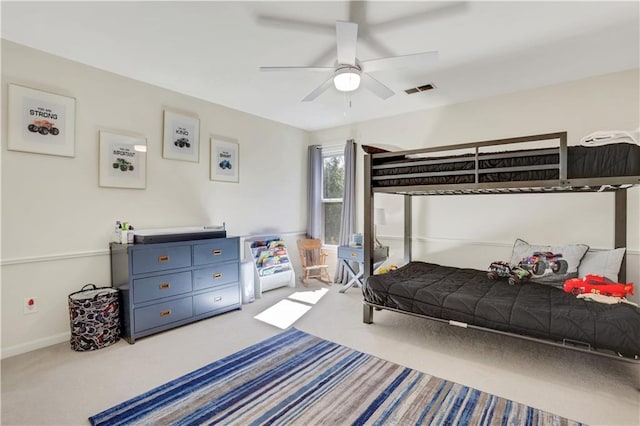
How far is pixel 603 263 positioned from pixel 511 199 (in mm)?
1103

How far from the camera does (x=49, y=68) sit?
279cm

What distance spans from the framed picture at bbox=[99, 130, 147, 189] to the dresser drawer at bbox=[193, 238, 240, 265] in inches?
37.3

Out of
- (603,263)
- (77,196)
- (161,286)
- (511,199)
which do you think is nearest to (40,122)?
(77,196)

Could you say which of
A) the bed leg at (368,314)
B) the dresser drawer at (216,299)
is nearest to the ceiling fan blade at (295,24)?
the bed leg at (368,314)

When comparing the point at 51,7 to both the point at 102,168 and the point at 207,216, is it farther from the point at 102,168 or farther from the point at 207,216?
the point at 207,216

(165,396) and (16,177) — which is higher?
(16,177)

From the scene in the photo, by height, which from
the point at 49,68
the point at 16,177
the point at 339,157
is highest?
the point at 49,68

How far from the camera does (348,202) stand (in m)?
5.03

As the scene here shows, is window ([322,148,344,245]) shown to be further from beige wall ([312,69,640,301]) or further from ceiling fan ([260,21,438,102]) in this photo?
ceiling fan ([260,21,438,102])

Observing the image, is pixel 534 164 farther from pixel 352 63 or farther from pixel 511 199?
A: pixel 352 63

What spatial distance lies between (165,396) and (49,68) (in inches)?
117

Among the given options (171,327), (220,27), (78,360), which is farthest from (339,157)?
(78,360)

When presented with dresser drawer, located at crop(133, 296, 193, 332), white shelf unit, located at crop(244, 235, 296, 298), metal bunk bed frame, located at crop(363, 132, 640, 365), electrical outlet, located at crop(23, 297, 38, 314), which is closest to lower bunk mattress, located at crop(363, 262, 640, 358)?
metal bunk bed frame, located at crop(363, 132, 640, 365)

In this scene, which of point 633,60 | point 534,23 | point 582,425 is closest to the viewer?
point 582,425
